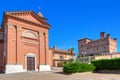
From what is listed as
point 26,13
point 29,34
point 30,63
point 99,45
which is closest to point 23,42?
point 29,34

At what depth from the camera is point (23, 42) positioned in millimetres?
34031

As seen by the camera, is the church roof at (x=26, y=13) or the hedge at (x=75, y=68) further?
the church roof at (x=26, y=13)

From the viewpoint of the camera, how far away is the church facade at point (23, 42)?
32.1 m

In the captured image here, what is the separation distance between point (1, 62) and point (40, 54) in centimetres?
697

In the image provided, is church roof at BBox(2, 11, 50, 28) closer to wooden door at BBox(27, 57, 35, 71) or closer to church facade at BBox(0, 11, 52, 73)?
church facade at BBox(0, 11, 52, 73)

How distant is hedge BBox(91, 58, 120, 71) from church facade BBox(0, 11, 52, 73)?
10.2m

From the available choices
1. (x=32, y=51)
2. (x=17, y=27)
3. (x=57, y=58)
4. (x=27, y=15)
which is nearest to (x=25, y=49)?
(x=32, y=51)

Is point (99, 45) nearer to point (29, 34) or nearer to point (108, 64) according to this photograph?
point (29, 34)

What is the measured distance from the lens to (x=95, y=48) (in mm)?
92312

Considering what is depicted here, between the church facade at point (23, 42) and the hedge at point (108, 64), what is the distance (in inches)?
400

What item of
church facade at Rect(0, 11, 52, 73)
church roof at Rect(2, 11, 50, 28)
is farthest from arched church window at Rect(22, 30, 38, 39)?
church roof at Rect(2, 11, 50, 28)

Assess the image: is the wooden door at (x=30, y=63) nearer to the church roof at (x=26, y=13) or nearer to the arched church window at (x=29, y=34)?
the arched church window at (x=29, y=34)

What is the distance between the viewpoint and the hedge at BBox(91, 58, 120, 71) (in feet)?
97.2

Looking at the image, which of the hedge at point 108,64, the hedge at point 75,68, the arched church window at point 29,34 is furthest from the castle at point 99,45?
the hedge at point 75,68
